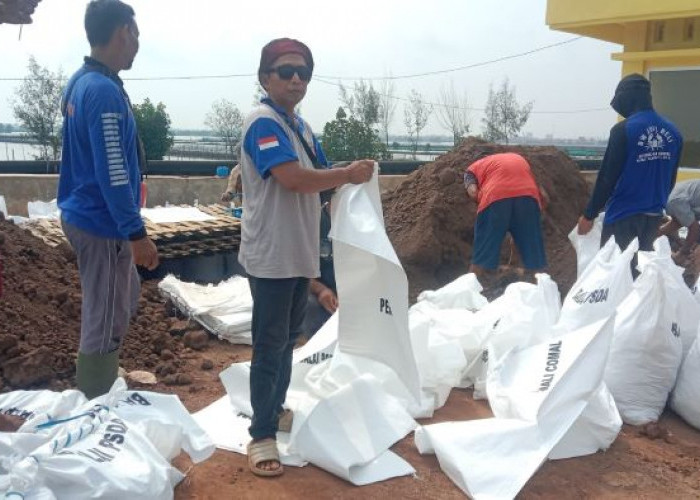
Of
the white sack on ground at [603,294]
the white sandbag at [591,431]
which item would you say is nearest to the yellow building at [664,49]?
the white sack on ground at [603,294]

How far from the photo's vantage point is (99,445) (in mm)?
2328

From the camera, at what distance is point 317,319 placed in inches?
160

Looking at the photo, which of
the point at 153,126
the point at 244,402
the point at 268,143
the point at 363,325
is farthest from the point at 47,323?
the point at 153,126

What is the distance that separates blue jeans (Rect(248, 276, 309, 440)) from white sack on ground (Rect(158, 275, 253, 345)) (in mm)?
1882

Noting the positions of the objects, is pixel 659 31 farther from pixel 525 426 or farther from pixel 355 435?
pixel 355 435

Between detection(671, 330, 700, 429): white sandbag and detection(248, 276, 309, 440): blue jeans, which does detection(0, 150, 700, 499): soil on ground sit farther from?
detection(248, 276, 309, 440): blue jeans

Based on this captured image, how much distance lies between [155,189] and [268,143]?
27.2ft

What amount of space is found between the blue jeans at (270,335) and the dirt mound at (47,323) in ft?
4.89

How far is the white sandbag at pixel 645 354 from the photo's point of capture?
11.6 ft

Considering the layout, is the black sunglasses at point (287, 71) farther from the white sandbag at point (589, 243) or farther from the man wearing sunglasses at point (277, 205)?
the white sandbag at point (589, 243)

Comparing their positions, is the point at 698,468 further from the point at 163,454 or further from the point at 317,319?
the point at 163,454

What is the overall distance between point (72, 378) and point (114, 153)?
178 centimetres

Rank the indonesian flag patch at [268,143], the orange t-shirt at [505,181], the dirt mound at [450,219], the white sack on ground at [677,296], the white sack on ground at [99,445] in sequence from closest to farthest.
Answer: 1. the white sack on ground at [99,445]
2. the indonesian flag patch at [268,143]
3. the white sack on ground at [677,296]
4. the orange t-shirt at [505,181]
5. the dirt mound at [450,219]

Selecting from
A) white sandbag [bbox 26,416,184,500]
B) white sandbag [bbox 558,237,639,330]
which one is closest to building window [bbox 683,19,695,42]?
white sandbag [bbox 558,237,639,330]
